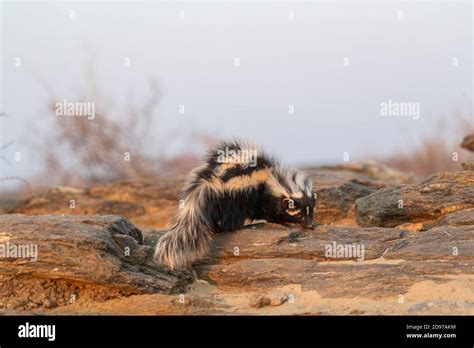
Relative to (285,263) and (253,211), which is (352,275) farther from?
(253,211)

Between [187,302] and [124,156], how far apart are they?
42.7ft

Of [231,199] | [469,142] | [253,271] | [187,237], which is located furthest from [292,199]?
[469,142]

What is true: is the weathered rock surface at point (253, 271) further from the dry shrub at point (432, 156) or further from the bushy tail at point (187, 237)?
the dry shrub at point (432, 156)

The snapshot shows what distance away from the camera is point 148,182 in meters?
13.9

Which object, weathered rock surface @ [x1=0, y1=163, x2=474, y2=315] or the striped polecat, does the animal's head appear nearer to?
the striped polecat

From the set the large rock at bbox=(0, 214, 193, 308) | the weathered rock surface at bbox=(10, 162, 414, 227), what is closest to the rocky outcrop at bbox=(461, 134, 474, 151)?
the weathered rock surface at bbox=(10, 162, 414, 227)

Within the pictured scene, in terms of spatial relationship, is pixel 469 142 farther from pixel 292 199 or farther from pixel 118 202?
pixel 118 202

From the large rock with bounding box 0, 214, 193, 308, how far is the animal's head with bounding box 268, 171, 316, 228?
168 centimetres

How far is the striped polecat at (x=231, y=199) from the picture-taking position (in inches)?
310

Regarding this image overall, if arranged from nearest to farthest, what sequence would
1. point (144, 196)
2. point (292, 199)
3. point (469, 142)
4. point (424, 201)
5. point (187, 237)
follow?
point (187, 237) < point (292, 199) < point (424, 201) < point (469, 142) < point (144, 196)

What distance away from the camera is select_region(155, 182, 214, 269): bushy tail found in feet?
25.5

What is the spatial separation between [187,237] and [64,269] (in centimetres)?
134

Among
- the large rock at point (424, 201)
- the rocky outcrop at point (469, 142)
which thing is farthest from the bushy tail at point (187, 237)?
the rocky outcrop at point (469, 142)

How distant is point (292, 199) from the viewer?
28.4 ft
